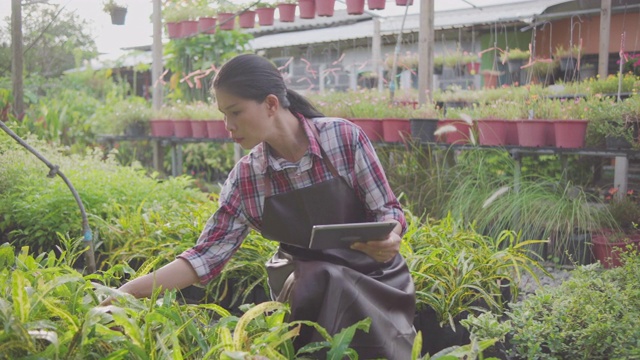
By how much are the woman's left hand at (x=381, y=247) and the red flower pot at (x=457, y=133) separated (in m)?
3.58

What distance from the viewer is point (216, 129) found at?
7688 mm

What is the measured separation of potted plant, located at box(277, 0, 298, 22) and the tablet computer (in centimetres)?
669

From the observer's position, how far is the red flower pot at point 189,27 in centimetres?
902

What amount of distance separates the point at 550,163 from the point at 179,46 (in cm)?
540

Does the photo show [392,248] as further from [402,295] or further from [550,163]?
[550,163]

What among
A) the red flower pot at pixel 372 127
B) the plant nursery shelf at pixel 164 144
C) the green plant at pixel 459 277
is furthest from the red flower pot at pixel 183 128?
the green plant at pixel 459 277

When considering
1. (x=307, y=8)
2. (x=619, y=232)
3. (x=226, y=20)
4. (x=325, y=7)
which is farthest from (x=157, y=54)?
(x=619, y=232)

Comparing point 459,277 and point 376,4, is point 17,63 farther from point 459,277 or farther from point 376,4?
point 459,277

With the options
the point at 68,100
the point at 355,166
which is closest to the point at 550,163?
the point at 355,166

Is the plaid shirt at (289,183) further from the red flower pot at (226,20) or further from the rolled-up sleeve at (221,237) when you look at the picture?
the red flower pot at (226,20)

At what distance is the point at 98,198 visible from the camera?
4402 millimetres

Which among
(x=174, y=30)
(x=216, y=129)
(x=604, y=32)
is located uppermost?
(x=174, y=30)

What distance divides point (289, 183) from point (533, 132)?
352cm

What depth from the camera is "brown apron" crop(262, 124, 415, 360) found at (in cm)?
205
